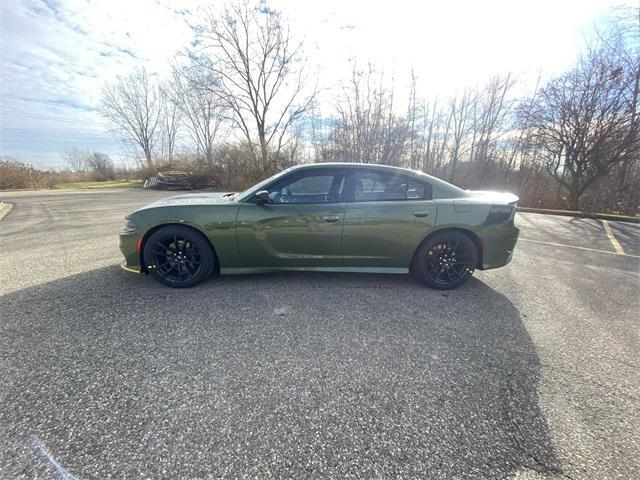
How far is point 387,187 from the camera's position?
10.6 ft

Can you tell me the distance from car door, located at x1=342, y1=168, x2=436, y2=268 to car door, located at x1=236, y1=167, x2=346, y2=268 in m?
0.15

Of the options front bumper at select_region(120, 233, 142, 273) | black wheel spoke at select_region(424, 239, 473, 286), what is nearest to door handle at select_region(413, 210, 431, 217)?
black wheel spoke at select_region(424, 239, 473, 286)

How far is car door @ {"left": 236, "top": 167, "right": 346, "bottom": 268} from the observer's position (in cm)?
309

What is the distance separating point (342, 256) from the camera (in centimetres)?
323

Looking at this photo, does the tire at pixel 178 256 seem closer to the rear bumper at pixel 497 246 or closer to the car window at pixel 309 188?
the car window at pixel 309 188

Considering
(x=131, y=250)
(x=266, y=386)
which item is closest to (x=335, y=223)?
(x=266, y=386)

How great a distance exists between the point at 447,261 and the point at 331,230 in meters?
1.53

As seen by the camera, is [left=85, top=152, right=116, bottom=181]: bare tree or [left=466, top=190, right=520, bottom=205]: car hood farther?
[left=85, top=152, right=116, bottom=181]: bare tree

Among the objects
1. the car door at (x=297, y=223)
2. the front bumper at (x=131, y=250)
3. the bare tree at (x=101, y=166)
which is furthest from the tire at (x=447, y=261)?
the bare tree at (x=101, y=166)

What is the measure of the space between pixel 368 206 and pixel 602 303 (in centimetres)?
305

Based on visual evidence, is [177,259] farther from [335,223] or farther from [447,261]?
[447,261]

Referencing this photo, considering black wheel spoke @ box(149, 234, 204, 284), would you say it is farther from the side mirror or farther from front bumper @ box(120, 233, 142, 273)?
the side mirror

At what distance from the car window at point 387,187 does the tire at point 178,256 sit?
1.95m

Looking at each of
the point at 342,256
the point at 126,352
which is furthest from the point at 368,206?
the point at 126,352
